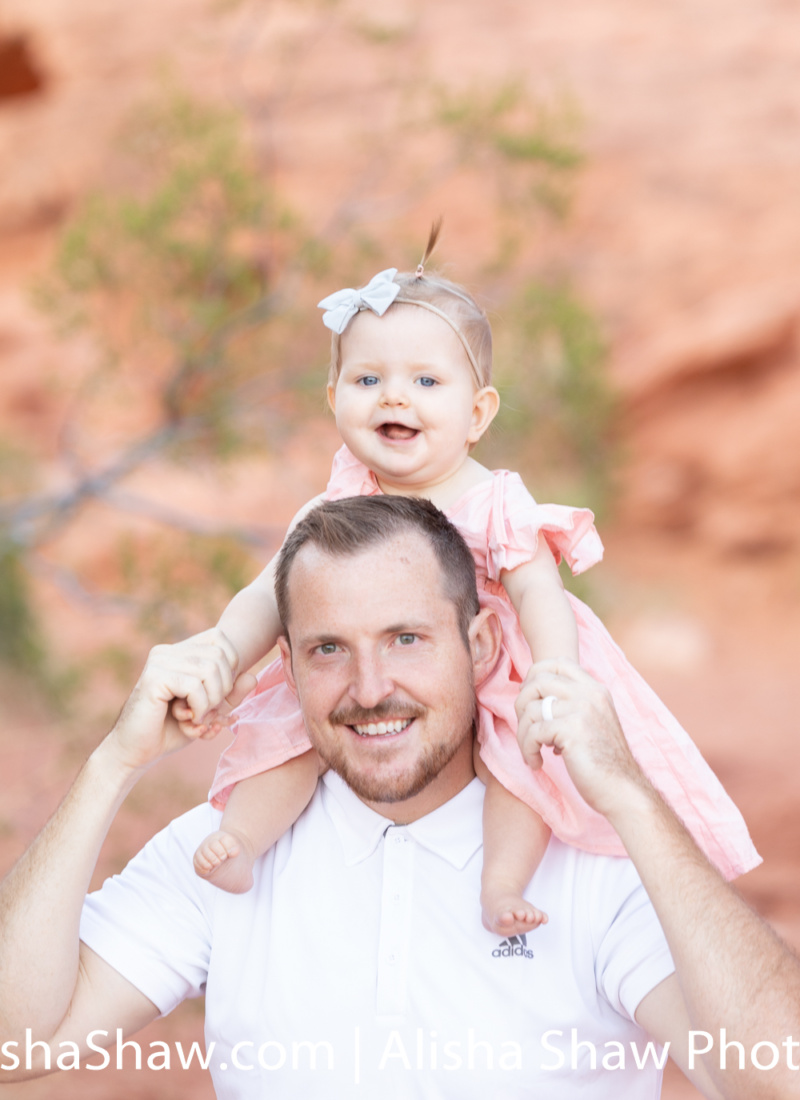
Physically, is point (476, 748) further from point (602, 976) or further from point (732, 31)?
point (732, 31)

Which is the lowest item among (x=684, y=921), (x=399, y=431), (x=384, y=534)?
(x=684, y=921)

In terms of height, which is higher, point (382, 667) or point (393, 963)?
point (382, 667)

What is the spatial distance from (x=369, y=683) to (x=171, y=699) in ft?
1.37

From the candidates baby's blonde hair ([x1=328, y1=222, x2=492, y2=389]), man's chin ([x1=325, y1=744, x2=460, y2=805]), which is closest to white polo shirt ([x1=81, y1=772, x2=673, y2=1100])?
man's chin ([x1=325, y1=744, x2=460, y2=805])

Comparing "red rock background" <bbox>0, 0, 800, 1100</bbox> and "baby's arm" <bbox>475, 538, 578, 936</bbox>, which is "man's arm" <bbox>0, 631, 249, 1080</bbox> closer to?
"baby's arm" <bbox>475, 538, 578, 936</bbox>

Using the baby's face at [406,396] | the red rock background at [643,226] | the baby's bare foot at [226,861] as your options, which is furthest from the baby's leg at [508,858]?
the red rock background at [643,226]

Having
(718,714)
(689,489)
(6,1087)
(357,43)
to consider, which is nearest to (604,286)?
(689,489)

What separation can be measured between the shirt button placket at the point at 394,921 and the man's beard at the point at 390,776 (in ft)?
0.42

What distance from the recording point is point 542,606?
2.28 metres

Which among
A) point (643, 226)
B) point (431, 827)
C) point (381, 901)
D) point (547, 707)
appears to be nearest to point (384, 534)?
point (547, 707)

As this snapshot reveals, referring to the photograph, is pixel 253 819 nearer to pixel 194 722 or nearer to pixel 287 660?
pixel 194 722

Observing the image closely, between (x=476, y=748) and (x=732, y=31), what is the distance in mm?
14453

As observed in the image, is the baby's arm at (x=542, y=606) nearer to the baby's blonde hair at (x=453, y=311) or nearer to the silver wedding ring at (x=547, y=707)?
the silver wedding ring at (x=547, y=707)

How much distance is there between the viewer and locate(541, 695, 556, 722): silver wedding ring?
2.05m
